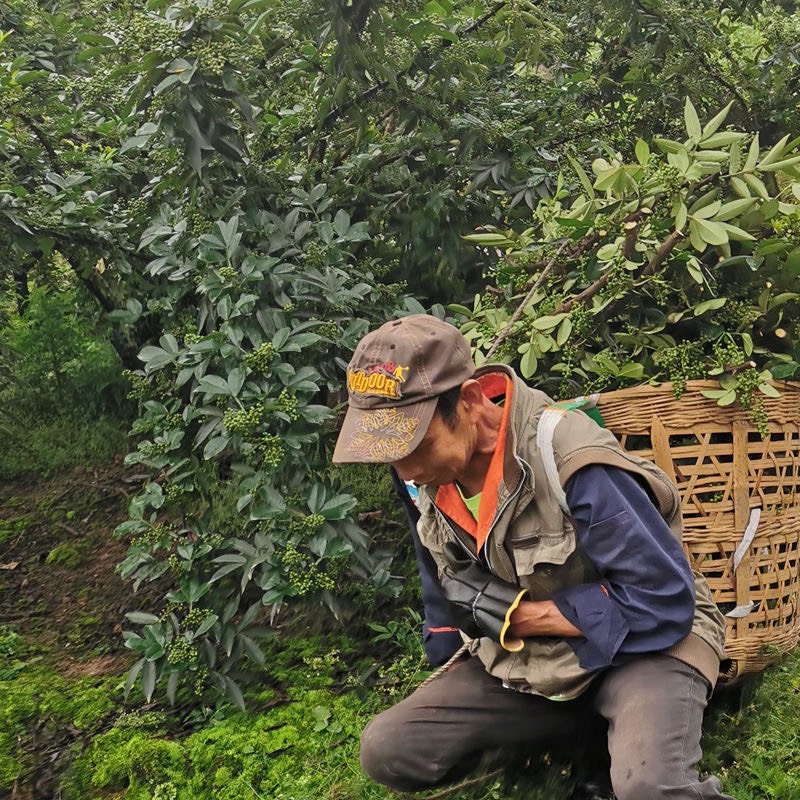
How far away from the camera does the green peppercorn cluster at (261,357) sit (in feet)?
8.39

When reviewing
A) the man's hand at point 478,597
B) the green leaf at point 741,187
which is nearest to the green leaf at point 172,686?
the man's hand at point 478,597

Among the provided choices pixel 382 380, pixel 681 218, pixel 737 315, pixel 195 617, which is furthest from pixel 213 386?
pixel 737 315

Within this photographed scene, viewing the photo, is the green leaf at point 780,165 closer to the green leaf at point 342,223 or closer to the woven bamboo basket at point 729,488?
the woven bamboo basket at point 729,488

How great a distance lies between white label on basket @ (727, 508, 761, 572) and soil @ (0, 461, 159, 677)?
7.19 ft

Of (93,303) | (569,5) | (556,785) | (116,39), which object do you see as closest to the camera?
(556,785)

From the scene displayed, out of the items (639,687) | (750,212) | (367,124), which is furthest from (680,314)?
(367,124)

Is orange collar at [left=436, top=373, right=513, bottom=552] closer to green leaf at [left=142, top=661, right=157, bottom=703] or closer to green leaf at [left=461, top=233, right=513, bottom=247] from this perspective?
green leaf at [left=461, top=233, right=513, bottom=247]

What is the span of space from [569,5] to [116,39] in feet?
6.67

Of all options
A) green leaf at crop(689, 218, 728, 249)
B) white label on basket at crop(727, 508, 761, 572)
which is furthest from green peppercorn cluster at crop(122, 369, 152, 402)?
white label on basket at crop(727, 508, 761, 572)

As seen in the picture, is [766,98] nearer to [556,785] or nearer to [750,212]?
[750,212]

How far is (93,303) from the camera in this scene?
414 centimetres

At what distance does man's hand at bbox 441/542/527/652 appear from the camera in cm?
191

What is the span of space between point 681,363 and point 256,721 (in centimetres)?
170

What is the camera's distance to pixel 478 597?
6.37 feet
